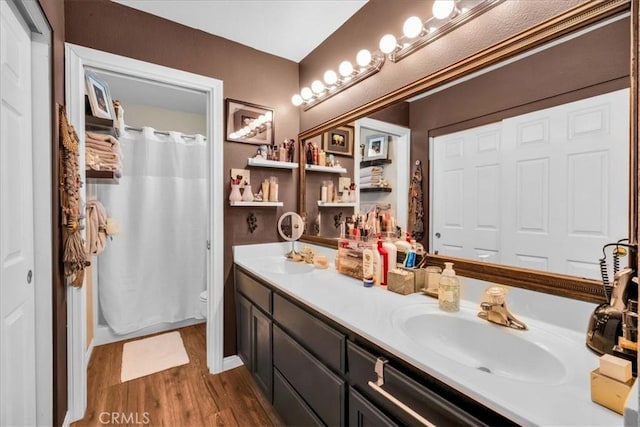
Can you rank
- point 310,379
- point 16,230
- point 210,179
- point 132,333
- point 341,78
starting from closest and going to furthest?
point 16,230 → point 310,379 → point 341,78 → point 210,179 → point 132,333

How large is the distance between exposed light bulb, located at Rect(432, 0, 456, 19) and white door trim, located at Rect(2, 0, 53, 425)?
164 cm

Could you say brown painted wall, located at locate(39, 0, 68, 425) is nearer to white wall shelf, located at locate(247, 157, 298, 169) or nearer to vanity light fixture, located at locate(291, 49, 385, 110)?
white wall shelf, located at locate(247, 157, 298, 169)

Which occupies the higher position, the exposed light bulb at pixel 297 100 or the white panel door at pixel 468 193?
the exposed light bulb at pixel 297 100

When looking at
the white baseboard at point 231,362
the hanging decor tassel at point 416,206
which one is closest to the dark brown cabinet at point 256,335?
the white baseboard at point 231,362

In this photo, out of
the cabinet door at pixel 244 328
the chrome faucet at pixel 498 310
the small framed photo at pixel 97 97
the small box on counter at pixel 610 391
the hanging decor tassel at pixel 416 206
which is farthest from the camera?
the cabinet door at pixel 244 328

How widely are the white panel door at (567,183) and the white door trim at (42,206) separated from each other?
6.23 feet

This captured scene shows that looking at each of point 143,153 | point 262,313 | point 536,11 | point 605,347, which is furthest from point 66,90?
point 605,347

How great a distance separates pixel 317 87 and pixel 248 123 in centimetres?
57

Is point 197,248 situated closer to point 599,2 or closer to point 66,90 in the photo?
point 66,90

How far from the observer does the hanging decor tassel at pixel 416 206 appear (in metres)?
1.42

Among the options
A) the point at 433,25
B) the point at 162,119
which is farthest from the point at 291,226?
the point at 162,119

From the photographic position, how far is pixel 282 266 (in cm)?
214

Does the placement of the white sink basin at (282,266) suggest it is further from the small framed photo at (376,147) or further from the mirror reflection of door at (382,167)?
the small framed photo at (376,147)

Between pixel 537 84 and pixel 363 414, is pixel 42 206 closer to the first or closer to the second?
pixel 363 414
